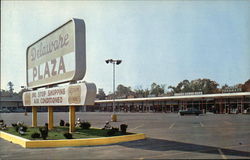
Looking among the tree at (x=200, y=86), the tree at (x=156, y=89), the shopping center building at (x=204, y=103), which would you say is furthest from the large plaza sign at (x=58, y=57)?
the tree at (x=156, y=89)

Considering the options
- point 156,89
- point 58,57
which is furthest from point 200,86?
point 58,57

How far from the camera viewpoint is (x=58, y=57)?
18703mm

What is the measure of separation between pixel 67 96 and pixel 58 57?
2963 millimetres

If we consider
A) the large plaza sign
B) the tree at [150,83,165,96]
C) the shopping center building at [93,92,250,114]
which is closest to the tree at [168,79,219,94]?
the tree at [150,83,165,96]

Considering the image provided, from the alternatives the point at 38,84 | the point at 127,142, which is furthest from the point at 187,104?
the point at 127,142

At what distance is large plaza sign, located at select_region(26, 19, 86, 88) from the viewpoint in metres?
16.4

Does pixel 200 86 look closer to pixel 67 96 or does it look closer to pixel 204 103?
pixel 204 103

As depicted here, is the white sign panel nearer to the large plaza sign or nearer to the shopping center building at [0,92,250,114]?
the large plaza sign

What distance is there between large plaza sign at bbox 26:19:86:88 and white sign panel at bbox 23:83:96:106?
583mm

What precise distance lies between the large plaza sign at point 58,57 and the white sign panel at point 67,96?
22.9 inches

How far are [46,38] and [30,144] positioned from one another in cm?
837

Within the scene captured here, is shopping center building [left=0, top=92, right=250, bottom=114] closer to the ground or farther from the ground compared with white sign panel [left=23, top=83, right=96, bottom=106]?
closer to the ground

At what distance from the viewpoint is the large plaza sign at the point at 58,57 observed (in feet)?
53.7

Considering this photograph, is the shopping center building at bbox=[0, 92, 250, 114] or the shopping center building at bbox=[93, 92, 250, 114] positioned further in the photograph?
the shopping center building at bbox=[0, 92, 250, 114]
